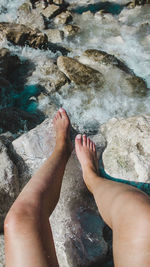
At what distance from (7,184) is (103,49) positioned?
12.9 feet

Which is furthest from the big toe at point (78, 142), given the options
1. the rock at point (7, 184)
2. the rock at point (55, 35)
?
the rock at point (55, 35)

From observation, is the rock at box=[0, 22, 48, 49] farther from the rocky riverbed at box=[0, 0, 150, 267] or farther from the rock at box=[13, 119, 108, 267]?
the rock at box=[13, 119, 108, 267]

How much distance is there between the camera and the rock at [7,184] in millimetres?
2189

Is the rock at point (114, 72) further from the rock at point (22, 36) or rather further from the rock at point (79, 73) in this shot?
the rock at point (22, 36)

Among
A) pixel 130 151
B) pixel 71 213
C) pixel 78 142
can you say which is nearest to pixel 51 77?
pixel 78 142

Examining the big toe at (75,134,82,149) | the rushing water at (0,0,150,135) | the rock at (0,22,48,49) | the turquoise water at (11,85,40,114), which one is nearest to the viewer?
the big toe at (75,134,82,149)

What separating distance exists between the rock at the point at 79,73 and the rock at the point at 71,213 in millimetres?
1453

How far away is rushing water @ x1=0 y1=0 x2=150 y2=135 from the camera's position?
3.80 m

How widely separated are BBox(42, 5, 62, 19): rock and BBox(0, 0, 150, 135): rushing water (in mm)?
524

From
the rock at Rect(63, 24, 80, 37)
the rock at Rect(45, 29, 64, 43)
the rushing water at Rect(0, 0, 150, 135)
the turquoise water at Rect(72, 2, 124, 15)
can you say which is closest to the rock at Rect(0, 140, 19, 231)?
the rushing water at Rect(0, 0, 150, 135)

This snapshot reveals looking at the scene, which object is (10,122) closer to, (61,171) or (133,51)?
(61,171)

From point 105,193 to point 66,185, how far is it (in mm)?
719

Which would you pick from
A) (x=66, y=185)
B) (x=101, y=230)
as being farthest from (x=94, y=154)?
(x=101, y=230)

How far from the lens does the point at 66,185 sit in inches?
98.8
